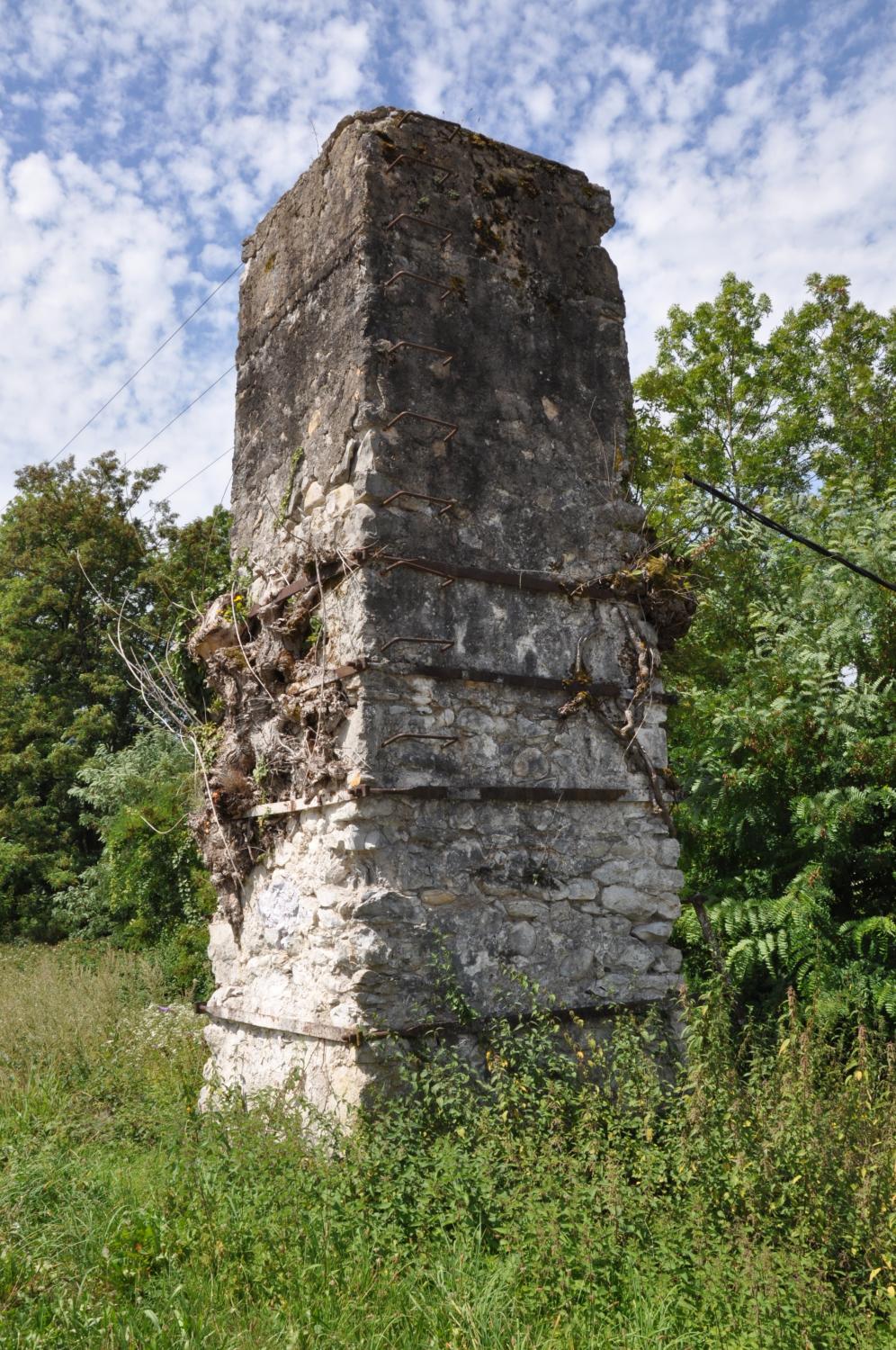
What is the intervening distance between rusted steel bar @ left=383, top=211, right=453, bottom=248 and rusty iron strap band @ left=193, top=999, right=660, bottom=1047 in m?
4.27

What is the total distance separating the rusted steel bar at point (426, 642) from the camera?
17.7 feet

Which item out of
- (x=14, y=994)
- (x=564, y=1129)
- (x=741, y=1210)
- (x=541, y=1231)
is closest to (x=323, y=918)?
(x=564, y=1129)

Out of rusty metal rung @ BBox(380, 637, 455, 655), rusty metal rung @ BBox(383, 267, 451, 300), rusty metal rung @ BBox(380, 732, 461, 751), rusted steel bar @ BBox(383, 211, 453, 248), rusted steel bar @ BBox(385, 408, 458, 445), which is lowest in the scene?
rusty metal rung @ BBox(380, 732, 461, 751)

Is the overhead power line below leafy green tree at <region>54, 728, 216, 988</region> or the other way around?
the other way around

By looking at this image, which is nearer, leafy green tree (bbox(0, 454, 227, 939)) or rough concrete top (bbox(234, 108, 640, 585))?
rough concrete top (bbox(234, 108, 640, 585))

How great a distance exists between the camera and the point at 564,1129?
496 cm

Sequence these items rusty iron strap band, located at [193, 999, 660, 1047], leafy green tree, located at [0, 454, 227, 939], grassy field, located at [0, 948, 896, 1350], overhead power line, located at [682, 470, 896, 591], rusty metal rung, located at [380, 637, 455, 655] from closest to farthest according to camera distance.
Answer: grassy field, located at [0, 948, 896, 1350] → rusty iron strap band, located at [193, 999, 660, 1047] → rusty metal rung, located at [380, 637, 455, 655] → overhead power line, located at [682, 470, 896, 591] → leafy green tree, located at [0, 454, 227, 939]

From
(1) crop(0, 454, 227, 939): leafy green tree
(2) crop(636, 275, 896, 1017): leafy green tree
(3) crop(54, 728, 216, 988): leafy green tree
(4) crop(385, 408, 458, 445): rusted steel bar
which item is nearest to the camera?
(4) crop(385, 408, 458, 445): rusted steel bar

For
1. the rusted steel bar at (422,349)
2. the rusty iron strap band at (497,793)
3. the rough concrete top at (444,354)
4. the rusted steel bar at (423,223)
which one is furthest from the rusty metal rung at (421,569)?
the rusted steel bar at (423,223)

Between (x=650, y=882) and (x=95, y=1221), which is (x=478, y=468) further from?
(x=95, y=1221)

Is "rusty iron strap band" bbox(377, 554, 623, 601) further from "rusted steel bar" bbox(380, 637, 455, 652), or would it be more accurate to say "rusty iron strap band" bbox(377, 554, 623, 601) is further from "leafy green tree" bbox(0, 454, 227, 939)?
"leafy green tree" bbox(0, 454, 227, 939)

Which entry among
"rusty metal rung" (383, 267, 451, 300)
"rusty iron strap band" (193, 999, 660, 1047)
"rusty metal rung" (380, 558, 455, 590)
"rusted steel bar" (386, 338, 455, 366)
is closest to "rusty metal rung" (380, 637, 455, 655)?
"rusty metal rung" (380, 558, 455, 590)

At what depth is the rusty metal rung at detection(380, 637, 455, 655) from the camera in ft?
17.7

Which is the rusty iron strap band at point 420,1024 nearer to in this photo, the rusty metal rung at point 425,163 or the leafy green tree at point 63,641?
the rusty metal rung at point 425,163
